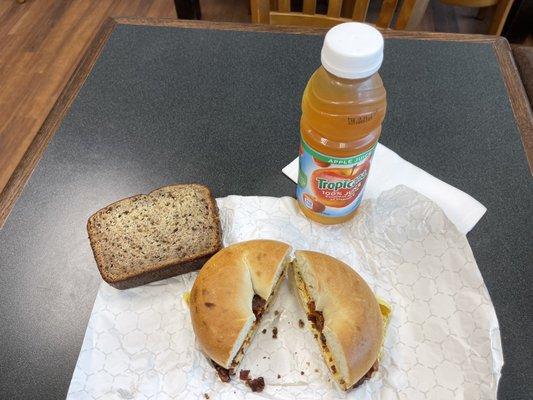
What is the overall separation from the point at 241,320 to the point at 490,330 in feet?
1.70

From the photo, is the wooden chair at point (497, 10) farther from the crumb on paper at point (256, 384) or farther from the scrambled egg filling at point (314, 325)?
the crumb on paper at point (256, 384)

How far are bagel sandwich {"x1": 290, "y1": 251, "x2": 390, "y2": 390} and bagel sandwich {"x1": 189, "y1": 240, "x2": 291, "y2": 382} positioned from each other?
0.08 metres

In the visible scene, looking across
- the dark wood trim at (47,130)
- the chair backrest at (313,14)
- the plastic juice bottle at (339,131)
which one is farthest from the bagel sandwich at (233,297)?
the chair backrest at (313,14)

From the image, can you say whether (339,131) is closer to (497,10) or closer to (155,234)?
(155,234)

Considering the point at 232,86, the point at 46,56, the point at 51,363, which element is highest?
the point at 232,86

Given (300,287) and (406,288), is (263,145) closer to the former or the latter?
(300,287)

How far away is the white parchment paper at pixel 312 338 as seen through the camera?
85 cm

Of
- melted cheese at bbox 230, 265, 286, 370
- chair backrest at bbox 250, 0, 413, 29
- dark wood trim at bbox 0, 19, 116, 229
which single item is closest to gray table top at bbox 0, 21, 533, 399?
dark wood trim at bbox 0, 19, 116, 229

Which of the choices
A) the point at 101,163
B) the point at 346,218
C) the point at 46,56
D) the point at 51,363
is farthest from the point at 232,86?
the point at 46,56

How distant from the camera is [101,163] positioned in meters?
1.16

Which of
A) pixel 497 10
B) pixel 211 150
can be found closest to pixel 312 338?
pixel 211 150

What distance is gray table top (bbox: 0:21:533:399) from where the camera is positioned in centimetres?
91

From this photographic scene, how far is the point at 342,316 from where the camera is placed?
0.84 meters

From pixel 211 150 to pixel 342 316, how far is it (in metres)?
0.59
